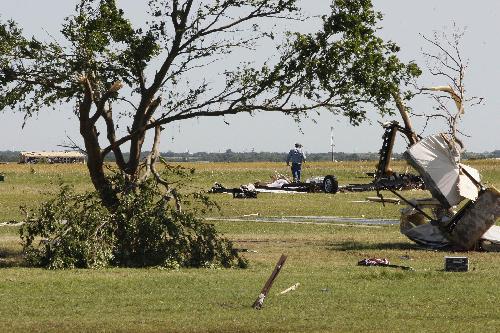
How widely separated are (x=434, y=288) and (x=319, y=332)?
213 inches

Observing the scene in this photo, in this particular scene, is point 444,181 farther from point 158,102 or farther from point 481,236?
point 158,102

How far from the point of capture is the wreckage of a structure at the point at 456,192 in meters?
29.3

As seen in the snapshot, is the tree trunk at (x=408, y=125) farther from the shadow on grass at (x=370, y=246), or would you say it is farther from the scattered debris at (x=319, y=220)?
the scattered debris at (x=319, y=220)

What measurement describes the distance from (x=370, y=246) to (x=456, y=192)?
2838 mm

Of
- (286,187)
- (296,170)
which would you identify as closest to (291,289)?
(286,187)

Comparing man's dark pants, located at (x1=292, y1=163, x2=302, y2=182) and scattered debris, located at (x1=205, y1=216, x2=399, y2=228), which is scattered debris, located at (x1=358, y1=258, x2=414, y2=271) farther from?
man's dark pants, located at (x1=292, y1=163, x2=302, y2=182)

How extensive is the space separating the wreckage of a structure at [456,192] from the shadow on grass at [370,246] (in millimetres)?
967

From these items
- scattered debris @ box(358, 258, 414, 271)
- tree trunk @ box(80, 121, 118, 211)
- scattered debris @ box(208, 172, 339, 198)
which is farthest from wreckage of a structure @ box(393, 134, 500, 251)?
scattered debris @ box(208, 172, 339, 198)

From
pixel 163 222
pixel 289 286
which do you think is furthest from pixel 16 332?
pixel 163 222

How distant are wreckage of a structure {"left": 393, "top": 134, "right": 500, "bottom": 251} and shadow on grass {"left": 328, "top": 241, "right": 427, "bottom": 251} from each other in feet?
3.17

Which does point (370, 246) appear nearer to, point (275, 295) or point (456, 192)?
point (456, 192)

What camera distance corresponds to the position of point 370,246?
102 ft

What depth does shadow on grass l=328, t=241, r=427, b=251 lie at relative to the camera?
30.5 m

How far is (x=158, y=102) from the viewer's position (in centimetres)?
2894
